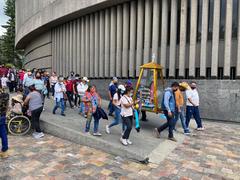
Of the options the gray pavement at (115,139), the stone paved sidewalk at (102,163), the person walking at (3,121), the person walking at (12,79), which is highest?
the person walking at (12,79)

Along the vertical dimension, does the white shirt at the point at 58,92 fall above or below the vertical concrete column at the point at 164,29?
below

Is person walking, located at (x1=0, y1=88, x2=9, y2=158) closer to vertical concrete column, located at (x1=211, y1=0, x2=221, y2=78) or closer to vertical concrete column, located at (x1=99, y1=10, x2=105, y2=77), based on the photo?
vertical concrete column, located at (x1=211, y1=0, x2=221, y2=78)

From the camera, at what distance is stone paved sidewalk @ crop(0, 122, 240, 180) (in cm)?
456

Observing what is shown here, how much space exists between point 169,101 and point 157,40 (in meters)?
6.08

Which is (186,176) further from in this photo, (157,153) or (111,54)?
(111,54)

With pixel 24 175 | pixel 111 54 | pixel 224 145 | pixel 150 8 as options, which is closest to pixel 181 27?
pixel 150 8

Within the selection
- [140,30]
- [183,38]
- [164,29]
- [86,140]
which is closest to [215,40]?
[183,38]

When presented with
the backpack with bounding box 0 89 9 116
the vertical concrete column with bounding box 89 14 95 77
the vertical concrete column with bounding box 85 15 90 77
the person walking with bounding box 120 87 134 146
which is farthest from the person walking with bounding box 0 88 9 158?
the vertical concrete column with bounding box 85 15 90 77

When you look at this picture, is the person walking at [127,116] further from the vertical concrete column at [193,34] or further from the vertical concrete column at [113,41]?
the vertical concrete column at [113,41]

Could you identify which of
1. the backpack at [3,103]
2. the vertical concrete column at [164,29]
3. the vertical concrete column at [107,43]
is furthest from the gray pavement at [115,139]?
the vertical concrete column at [107,43]

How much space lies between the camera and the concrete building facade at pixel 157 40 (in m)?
10.2

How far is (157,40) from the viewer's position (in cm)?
1205

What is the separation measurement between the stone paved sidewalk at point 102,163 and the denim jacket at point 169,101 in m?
1.10

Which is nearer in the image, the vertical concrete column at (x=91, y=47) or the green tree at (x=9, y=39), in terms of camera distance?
the vertical concrete column at (x=91, y=47)
